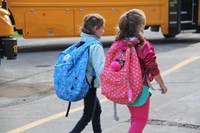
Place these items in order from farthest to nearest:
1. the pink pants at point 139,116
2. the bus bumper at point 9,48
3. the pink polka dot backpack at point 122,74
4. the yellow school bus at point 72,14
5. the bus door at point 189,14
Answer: the bus door at point 189,14 < the yellow school bus at point 72,14 < the bus bumper at point 9,48 < the pink pants at point 139,116 < the pink polka dot backpack at point 122,74

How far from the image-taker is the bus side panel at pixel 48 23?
14.7 metres

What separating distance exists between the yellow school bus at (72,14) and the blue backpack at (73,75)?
29.9 ft

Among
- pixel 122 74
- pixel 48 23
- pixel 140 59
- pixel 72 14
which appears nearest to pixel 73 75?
pixel 122 74

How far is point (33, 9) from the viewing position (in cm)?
1466

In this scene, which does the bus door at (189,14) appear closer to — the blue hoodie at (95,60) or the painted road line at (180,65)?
the painted road line at (180,65)

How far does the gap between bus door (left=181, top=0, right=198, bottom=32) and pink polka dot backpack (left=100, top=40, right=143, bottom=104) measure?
12.7m

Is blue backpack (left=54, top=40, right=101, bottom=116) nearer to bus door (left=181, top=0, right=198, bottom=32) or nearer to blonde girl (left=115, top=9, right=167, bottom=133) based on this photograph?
blonde girl (left=115, top=9, right=167, bottom=133)

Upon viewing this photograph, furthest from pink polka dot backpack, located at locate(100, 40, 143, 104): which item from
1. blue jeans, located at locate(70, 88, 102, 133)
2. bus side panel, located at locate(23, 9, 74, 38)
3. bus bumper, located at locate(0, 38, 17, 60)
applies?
bus side panel, located at locate(23, 9, 74, 38)

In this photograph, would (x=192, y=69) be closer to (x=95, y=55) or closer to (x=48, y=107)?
(x=48, y=107)

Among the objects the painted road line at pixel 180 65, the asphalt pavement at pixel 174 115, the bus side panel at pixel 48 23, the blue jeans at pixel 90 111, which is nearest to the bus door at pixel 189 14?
A: the bus side panel at pixel 48 23

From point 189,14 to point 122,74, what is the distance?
13.1 m

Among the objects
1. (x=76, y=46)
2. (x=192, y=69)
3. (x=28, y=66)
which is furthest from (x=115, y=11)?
(x=76, y=46)

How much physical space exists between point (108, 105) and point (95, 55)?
2726mm

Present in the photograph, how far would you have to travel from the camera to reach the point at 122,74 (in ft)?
14.5
